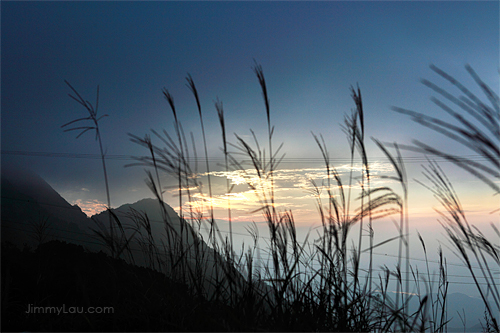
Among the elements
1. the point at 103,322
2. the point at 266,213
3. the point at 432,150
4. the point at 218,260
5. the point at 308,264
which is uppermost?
the point at 432,150

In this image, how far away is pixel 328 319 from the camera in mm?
1408

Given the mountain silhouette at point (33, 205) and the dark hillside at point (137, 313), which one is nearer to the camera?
the dark hillside at point (137, 313)

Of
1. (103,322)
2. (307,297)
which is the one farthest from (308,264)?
(103,322)

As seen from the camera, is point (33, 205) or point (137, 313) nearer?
point (137, 313)

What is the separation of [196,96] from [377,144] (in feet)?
3.22

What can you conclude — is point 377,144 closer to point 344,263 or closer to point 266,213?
point 266,213

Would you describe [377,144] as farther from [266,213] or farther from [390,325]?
[390,325]

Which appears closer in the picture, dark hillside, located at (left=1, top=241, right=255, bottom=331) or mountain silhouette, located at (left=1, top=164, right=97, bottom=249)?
dark hillside, located at (left=1, top=241, right=255, bottom=331)

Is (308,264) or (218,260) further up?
(218,260)

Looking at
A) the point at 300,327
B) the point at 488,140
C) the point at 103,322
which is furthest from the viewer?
the point at 103,322

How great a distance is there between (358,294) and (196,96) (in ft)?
4.67

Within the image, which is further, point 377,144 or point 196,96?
point 196,96

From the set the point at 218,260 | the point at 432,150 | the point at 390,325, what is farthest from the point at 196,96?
the point at 390,325

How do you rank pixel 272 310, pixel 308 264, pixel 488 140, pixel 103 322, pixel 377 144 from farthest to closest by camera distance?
pixel 308 264, pixel 103 322, pixel 272 310, pixel 377 144, pixel 488 140
